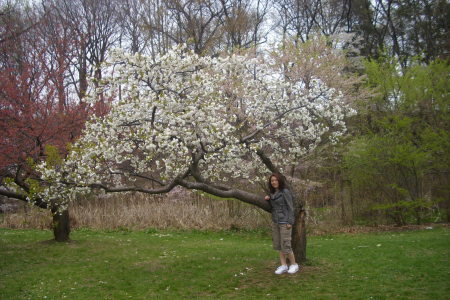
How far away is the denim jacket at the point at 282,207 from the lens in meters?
5.50

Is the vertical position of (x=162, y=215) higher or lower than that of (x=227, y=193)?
lower

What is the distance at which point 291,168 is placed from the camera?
1198 centimetres

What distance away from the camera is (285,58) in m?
15.2

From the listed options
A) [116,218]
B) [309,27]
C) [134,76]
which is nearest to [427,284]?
[134,76]

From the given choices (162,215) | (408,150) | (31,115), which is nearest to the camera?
(31,115)

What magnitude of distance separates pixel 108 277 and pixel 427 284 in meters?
4.10

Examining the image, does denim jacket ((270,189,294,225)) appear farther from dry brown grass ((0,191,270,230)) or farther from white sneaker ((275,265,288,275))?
dry brown grass ((0,191,270,230))

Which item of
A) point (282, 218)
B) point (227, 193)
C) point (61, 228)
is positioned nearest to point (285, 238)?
point (282, 218)

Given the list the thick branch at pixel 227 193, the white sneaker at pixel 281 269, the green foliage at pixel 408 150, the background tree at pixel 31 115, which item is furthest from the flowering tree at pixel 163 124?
the green foliage at pixel 408 150

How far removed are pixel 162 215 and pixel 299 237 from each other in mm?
6969

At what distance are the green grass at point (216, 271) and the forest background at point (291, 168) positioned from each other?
1356 millimetres

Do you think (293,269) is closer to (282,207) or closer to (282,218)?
(282,218)

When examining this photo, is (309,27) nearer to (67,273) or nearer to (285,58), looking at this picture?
(285,58)

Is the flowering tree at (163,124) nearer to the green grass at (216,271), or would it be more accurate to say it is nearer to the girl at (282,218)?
A: the girl at (282,218)
